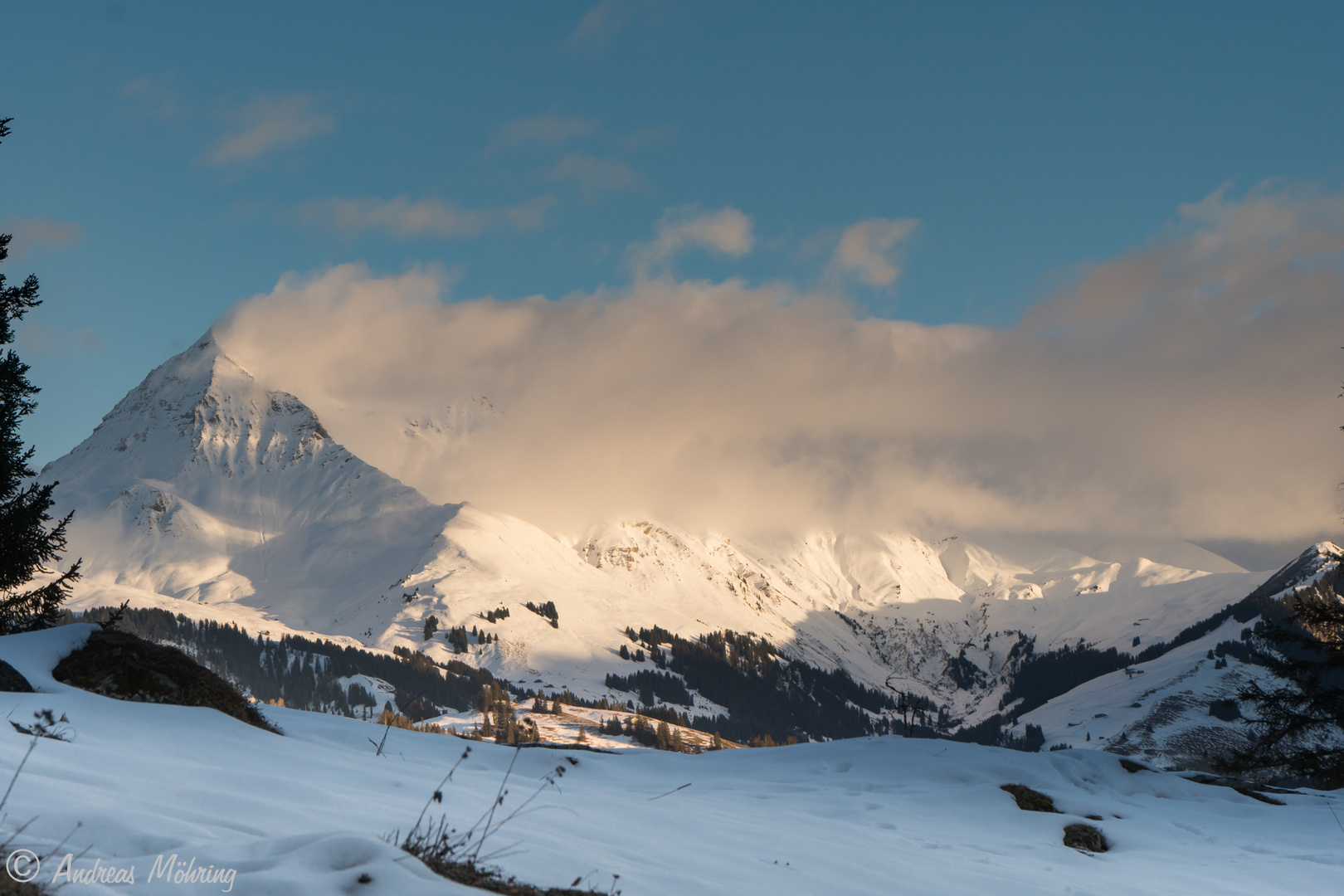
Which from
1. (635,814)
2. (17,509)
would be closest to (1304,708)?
(635,814)

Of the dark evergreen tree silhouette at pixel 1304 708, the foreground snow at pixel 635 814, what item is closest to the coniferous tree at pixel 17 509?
the foreground snow at pixel 635 814

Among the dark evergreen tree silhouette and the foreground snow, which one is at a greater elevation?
the dark evergreen tree silhouette

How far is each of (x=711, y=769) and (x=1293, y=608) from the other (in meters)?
16.6

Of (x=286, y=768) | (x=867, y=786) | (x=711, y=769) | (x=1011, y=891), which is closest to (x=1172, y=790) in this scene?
(x=867, y=786)

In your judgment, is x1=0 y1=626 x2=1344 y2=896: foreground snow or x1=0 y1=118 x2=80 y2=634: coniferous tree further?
x1=0 y1=118 x2=80 y2=634: coniferous tree

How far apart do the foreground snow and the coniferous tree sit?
6.04m

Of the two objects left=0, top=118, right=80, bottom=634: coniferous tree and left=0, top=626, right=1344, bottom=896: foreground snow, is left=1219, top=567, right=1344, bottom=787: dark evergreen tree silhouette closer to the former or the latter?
left=0, top=626, right=1344, bottom=896: foreground snow

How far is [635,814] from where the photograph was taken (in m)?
10.5

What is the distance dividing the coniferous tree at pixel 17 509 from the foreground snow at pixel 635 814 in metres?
6.04

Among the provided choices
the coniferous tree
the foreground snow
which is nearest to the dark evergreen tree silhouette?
the foreground snow

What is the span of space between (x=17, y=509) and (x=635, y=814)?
16265 mm

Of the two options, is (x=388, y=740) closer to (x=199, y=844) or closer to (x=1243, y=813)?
(x=199, y=844)

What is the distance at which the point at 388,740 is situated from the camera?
1513cm

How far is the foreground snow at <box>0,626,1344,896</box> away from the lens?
206 inches
